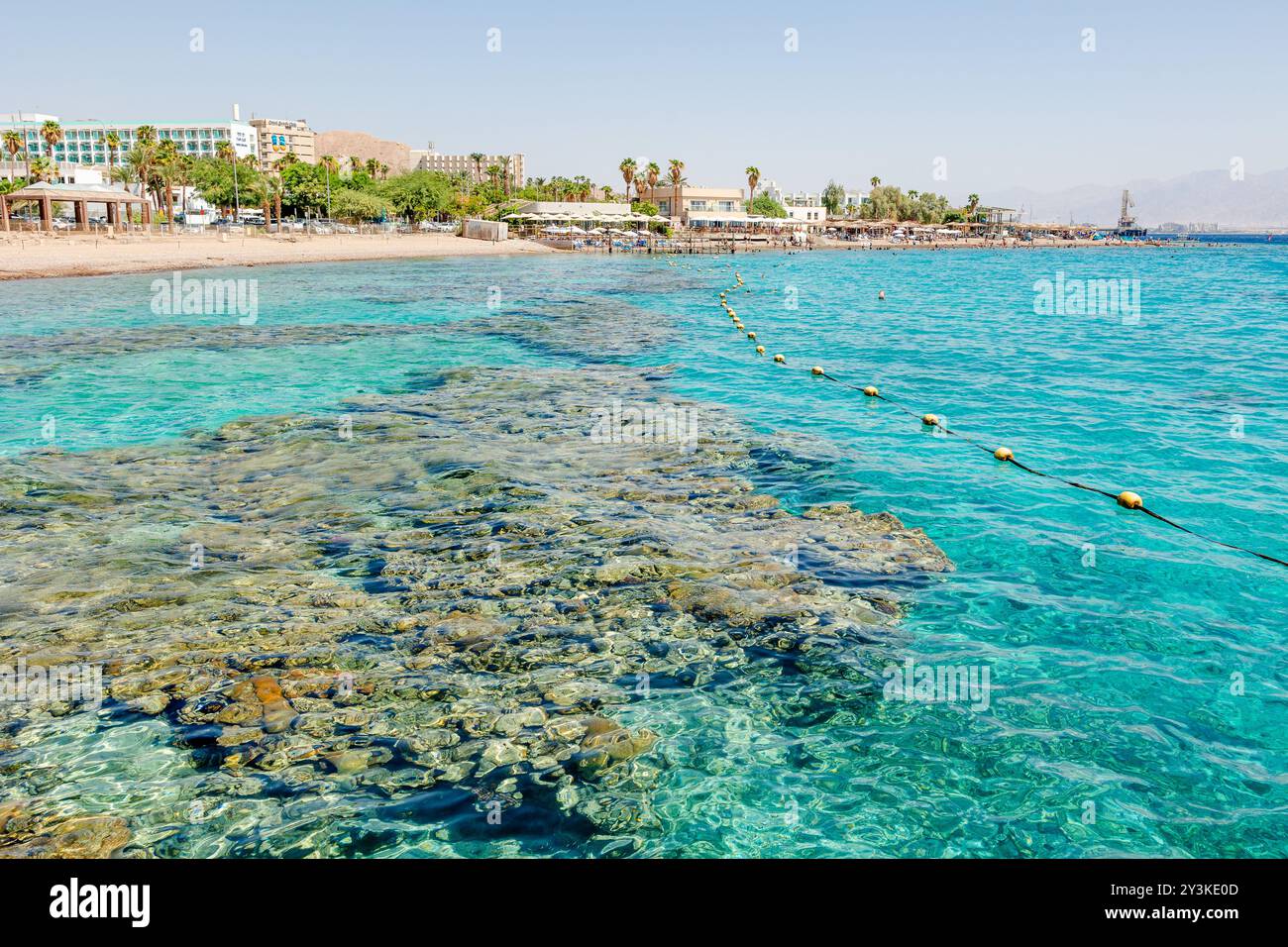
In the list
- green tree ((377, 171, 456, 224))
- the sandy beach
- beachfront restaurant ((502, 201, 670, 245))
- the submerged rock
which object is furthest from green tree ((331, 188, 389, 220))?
the submerged rock

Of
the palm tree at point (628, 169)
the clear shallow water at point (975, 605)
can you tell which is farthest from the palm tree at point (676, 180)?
the clear shallow water at point (975, 605)

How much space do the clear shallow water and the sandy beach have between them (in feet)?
84.2

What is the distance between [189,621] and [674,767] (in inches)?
199

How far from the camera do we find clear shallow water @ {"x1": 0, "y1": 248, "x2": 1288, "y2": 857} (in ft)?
19.5

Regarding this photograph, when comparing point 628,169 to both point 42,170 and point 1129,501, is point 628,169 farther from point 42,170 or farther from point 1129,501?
point 1129,501

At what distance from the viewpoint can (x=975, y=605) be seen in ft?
30.4

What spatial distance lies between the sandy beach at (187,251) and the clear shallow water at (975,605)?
25.7 m

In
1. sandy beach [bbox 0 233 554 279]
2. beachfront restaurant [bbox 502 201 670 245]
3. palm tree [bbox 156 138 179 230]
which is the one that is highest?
palm tree [bbox 156 138 179 230]

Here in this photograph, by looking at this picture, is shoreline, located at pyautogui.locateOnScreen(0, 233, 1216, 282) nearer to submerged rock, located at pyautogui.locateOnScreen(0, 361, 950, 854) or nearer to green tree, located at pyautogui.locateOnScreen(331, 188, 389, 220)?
green tree, located at pyautogui.locateOnScreen(331, 188, 389, 220)

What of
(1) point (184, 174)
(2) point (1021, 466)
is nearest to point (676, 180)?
(1) point (184, 174)

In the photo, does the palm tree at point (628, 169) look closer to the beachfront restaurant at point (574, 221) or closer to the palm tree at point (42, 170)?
the beachfront restaurant at point (574, 221)
